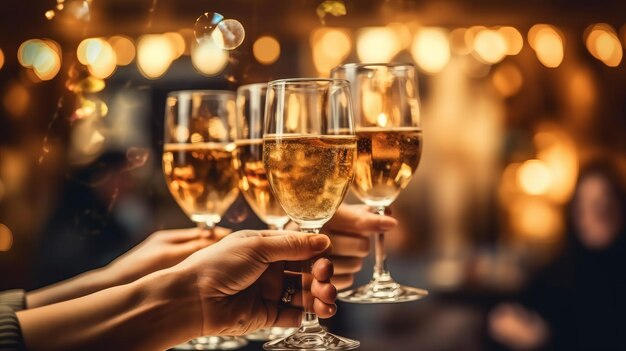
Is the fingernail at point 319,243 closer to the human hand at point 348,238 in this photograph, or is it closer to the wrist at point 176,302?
the wrist at point 176,302

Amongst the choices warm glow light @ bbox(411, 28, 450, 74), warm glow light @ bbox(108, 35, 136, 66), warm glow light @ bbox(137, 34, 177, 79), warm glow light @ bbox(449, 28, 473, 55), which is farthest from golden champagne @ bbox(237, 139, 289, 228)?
warm glow light @ bbox(449, 28, 473, 55)

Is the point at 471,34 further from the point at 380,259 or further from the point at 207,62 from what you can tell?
the point at 380,259

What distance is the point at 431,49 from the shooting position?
18.3ft

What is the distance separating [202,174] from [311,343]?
53cm

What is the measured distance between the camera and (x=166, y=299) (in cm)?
120

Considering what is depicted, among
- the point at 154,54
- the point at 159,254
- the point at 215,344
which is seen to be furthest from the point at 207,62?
the point at 215,344

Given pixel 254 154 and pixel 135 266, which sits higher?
pixel 254 154

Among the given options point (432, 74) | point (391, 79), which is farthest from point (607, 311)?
point (432, 74)

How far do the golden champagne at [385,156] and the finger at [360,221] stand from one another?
0.34 feet

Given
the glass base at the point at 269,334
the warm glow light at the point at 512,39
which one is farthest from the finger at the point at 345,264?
the warm glow light at the point at 512,39

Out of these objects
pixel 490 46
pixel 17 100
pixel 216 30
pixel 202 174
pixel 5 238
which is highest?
pixel 490 46

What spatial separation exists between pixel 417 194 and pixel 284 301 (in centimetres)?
496

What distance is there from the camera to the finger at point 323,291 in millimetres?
1077

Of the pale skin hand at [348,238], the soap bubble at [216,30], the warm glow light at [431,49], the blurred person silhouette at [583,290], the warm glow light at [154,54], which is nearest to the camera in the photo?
the soap bubble at [216,30]
